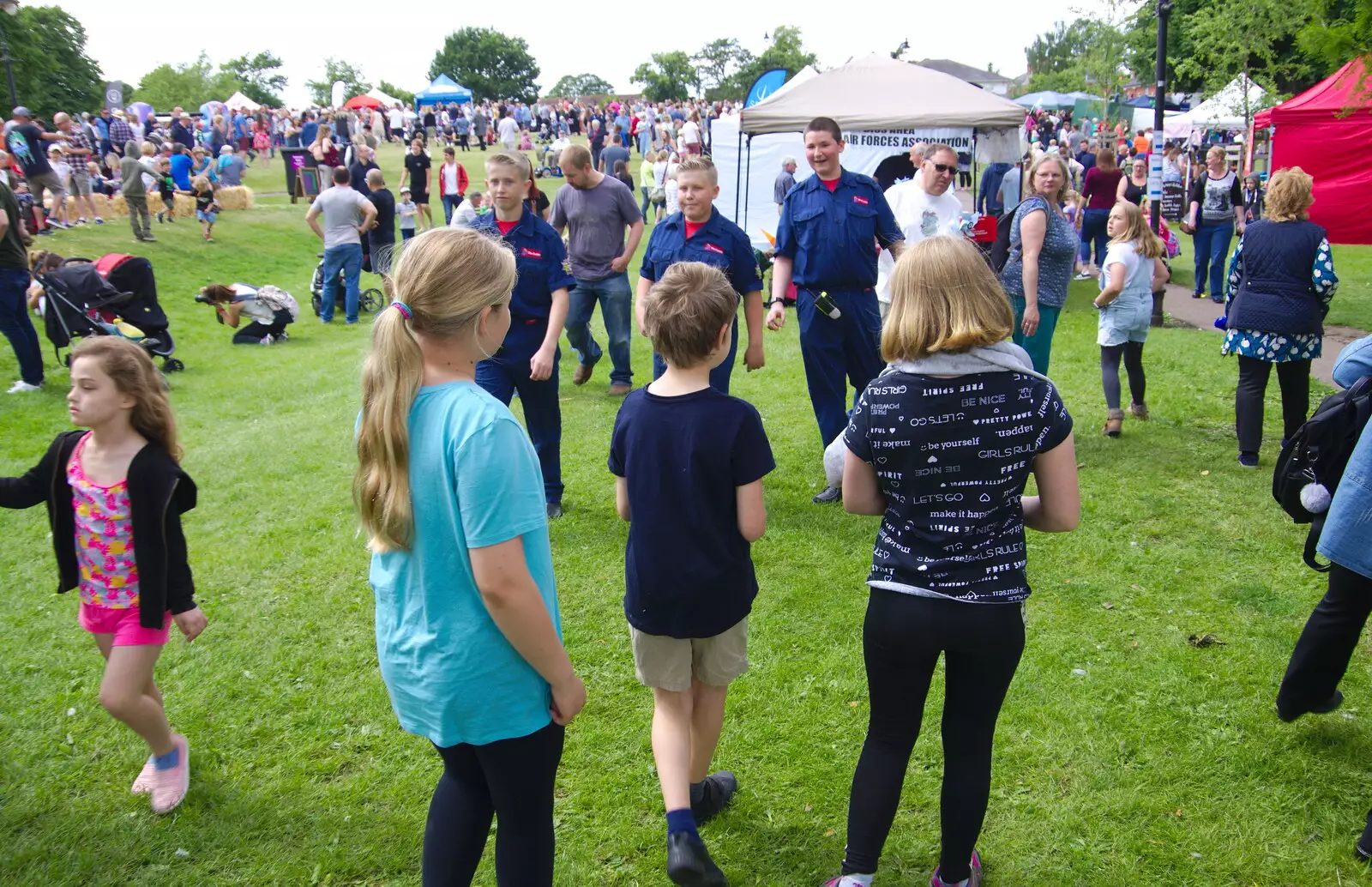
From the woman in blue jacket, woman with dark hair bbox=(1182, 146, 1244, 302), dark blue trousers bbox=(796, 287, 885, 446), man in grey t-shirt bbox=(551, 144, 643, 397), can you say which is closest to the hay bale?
man in grey t-shirt bbox=(551, 144, 643, 397)

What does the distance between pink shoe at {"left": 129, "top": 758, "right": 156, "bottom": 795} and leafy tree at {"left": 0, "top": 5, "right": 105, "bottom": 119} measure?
164ft

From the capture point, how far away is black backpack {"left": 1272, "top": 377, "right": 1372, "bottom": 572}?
3.21 metres

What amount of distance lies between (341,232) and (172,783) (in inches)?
398

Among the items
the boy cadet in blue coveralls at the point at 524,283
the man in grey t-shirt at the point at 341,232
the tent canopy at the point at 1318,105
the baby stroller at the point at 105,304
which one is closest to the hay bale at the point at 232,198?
the man in grey t-shirt at the point at 341,232

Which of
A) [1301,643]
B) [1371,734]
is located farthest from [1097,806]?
[1371,734]

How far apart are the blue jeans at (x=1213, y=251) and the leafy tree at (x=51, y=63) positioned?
48.2 metres

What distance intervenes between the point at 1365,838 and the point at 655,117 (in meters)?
40.7

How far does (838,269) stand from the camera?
220 inches

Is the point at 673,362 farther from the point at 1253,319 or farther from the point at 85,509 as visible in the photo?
the point at 1253,319

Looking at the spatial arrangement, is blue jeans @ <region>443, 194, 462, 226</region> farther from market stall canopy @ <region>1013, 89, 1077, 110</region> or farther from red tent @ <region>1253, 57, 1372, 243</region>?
market stall canopy @ <region>1013, 89, 1077, 110</region>

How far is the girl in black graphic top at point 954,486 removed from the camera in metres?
2.22

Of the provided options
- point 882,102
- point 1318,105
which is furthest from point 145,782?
point 1318,105

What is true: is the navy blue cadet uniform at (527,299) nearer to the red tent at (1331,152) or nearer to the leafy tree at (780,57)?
the red tent at (1331,152)

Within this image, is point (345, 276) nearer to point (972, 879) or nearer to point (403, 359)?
point (403, 359)
